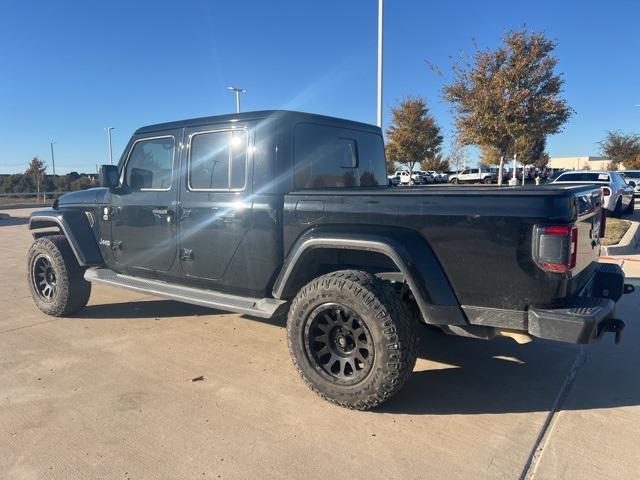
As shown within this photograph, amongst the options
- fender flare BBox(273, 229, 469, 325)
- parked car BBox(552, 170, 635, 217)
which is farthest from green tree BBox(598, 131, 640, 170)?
fender flare BBox(273, 229, 469, 325)

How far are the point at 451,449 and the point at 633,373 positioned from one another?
1.94 meters

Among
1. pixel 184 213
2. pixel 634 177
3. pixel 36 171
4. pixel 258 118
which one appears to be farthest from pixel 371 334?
pixel 36 171

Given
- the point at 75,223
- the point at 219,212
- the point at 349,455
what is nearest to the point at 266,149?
the point at 219,212

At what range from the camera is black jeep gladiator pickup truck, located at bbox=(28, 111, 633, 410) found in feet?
8.64

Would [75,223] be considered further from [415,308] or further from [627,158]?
[627,158]

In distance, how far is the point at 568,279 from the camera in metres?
2.60

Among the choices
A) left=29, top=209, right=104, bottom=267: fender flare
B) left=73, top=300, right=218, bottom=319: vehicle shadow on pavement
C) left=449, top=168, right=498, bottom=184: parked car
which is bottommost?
left=73, top=300, right=218, bottom=319: vehicle shadow on pavement

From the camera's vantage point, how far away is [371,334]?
2961mm

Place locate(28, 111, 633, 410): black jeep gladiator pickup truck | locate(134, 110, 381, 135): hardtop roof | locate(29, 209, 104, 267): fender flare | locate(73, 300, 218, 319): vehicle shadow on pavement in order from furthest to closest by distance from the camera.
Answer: locate(73, 300, 218, 319): vehicle shadow on pavement → locate(29, 209, 104, 267): fender flare → locate(134, 110, 381, 135): hardtop roof → locate(28, 111, 633, 410): black jeep gladiator pickup truck

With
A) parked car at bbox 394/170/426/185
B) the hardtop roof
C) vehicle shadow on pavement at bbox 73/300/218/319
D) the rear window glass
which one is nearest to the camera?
the hardtop roof

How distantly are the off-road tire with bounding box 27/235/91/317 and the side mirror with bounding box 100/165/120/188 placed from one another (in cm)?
105

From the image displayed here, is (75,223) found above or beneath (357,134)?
beneath

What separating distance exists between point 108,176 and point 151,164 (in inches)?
16.5

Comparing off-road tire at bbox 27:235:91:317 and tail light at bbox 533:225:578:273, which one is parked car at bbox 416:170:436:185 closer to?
off-road tire at bbox 27:235:91:317
